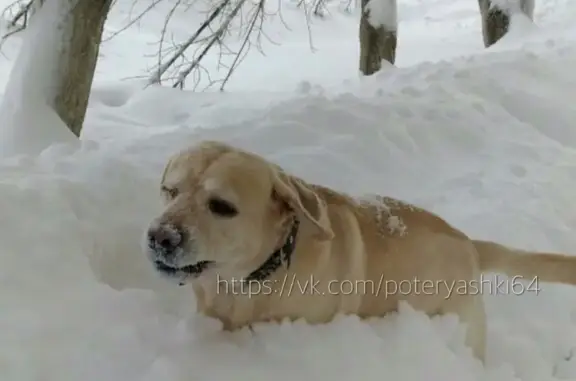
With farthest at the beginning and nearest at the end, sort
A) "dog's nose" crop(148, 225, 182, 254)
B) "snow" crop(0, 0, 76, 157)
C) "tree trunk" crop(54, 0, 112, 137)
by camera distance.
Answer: "tree trunk" crop(54, 0, 112, 137) < "snow" crop(0, 0, 76, 157) < "dog's nose" crop(148, 225, 182, 254)

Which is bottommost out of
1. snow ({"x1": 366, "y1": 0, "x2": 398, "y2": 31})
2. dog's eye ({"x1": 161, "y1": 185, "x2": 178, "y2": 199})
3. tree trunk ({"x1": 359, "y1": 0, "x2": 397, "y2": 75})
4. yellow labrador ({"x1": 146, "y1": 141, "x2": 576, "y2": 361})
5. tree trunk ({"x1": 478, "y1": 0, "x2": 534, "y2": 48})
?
tree trunk ({"x1": 478, "y1": 0, "x2": 534, "y2": 48})

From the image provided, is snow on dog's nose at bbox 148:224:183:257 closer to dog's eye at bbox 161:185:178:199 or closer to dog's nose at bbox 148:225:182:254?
dog's nose at bbox 148:225:182:254

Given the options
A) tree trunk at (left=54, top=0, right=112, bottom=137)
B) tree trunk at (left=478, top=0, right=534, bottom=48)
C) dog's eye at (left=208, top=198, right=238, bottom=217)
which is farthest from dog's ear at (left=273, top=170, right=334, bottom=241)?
tree trunk at (left=478, top=0, right=534, bottom=48)

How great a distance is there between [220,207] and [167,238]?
0.20m

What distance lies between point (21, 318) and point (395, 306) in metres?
1.30

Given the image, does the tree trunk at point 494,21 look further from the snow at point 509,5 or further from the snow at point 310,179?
the snow at point 310,179

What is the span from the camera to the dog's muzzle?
6.27 feet

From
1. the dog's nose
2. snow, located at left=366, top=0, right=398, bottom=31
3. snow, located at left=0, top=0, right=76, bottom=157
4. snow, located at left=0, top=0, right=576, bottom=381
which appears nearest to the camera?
the dog's nose

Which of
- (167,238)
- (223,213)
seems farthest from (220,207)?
(167,238)

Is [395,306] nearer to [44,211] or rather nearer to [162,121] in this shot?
[44,211]

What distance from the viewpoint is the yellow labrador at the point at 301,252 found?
6.55ft

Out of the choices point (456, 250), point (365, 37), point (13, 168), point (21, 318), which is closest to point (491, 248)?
point (456, 250)

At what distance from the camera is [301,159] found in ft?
12.6

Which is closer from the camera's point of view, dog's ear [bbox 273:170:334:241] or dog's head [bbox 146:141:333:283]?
dog's head [bbox 146:141:333:283]
